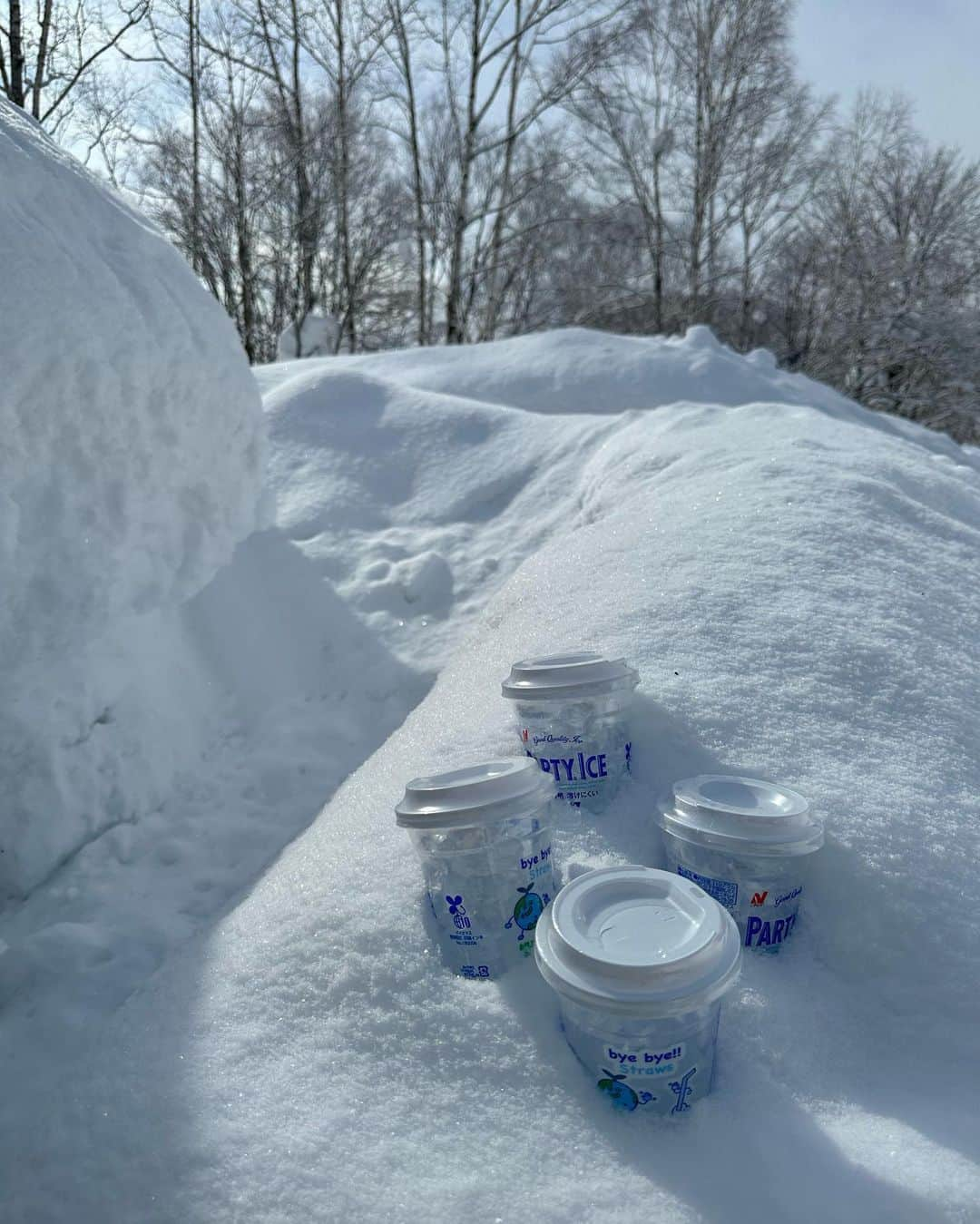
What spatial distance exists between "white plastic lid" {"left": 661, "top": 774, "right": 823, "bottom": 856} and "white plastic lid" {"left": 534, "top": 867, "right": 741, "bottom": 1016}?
0.16 meters

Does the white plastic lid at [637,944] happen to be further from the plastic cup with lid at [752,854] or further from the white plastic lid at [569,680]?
the white plastic lid at [569,680]

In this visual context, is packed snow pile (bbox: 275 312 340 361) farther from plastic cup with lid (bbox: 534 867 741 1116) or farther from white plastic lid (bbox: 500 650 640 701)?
plastic cup with lid (bbox: 534 867 741 1116)

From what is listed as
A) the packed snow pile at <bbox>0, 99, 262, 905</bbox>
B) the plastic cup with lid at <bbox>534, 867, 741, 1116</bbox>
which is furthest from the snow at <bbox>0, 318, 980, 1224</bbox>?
the packed snow pile at <bbox>0, 99, 262, 905</bbox>

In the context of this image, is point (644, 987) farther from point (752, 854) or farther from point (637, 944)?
point (752, 854)

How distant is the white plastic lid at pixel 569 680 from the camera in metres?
1.68

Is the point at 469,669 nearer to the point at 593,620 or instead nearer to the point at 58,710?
the point at 593,620

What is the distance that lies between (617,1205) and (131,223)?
2666 millimetres

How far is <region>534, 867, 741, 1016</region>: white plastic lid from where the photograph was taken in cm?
113

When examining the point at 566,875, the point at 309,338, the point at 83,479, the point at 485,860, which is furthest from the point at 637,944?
the point at 309,338

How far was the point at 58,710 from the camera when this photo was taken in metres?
2.25

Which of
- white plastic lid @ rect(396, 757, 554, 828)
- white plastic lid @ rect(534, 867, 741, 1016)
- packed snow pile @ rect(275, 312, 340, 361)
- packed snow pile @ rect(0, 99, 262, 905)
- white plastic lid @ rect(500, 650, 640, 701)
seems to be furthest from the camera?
packed snow pile @ rect(275, 312, 340, 361)

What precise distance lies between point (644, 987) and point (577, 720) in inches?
25.7

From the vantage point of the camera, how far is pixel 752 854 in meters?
1.45

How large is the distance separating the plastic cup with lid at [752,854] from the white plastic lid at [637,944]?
165mm
